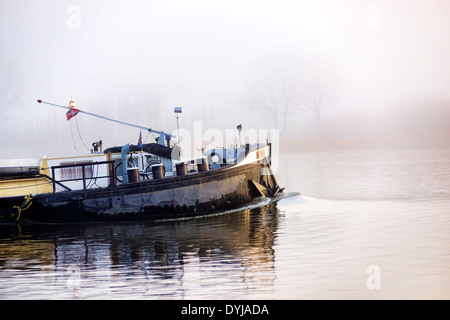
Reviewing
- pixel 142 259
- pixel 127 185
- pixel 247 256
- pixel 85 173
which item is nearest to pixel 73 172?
pixel 85 173

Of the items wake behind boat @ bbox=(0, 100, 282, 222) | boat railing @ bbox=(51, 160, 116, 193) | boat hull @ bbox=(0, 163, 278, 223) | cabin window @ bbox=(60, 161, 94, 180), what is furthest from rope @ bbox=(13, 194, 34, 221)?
cabin window @ bbox=(60, 161, 94, 180)

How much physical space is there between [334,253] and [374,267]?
2070mm

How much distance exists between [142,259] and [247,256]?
3182 millimetres

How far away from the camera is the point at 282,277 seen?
15023mm

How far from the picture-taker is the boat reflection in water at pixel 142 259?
1425cm

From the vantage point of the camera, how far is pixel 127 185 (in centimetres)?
2630

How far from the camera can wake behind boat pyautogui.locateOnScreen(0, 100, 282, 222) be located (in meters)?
26.3

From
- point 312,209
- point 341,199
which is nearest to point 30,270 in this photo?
point 312,209

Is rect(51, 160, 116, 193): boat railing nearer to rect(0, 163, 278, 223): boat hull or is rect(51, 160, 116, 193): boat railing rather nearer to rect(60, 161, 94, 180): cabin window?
rect(60, 161, 94, 180): cabin window

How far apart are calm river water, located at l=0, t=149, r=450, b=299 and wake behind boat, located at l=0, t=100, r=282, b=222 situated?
691mm

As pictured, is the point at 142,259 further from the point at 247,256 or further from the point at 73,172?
the point at 73,172

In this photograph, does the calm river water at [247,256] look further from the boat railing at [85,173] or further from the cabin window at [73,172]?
the cabin window at [73,172]
